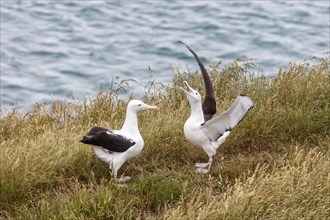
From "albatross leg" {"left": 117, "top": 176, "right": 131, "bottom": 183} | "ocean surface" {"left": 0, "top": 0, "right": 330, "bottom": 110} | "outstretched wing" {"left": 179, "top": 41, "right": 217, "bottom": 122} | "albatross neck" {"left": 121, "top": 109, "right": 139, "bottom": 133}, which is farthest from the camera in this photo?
"ocean surface" {"left": 0, "top": 0, "right": 330, "bottom": 110}

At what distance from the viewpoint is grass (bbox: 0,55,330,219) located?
6641 mm

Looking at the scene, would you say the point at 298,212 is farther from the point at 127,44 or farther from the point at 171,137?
the point at 127,44

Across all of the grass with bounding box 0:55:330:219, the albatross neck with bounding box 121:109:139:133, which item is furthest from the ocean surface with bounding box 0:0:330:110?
the albatross neck with bounding box 121:109:139:133

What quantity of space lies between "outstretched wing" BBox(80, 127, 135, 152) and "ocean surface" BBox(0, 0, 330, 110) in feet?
39.3

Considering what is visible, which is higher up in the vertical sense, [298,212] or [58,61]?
[298,212]

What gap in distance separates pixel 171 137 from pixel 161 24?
16482mm

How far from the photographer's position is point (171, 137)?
8164 millimetres

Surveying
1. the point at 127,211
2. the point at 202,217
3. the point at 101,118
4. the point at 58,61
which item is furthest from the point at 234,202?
the point at 58,61

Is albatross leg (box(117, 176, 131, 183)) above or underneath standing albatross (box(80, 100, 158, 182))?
underneath

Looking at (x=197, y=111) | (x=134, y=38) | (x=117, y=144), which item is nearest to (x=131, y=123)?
(x=117, y=144)

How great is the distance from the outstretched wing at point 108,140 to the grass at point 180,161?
0.34 metres

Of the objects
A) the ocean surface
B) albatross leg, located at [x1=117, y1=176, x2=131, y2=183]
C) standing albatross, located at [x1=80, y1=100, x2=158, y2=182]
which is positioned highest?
standing albatross, located at [x1=80, y1=100, x2=158, y2=182]

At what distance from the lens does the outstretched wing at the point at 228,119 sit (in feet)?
24.4

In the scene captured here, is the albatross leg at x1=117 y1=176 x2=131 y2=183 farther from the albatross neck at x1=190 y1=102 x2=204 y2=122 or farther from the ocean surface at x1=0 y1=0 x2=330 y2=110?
the ocean surface at x1=0 y1=0 x2=330 y2=110
